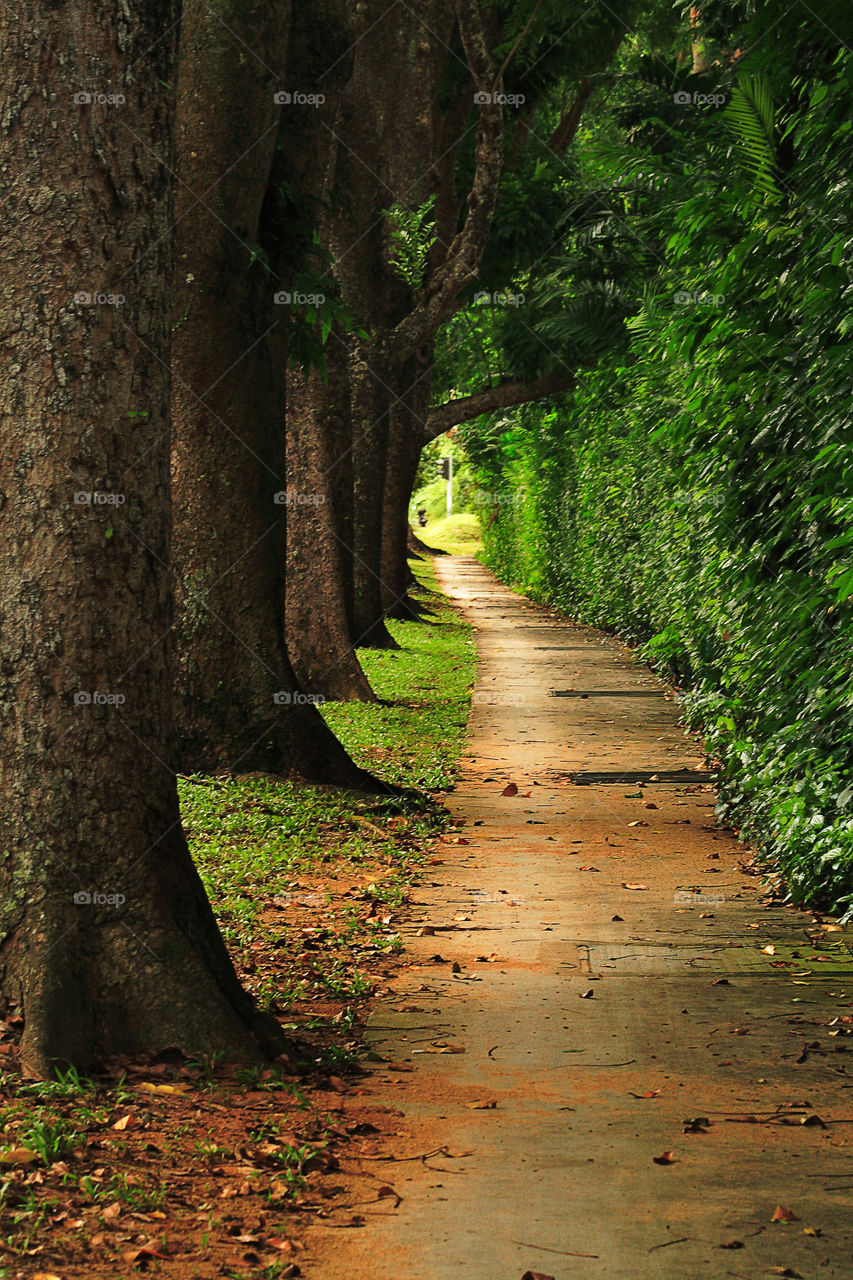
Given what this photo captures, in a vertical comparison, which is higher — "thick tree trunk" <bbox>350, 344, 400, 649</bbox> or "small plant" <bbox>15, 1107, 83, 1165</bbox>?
"thick tree trunk" <bbox>350, 344, 400, 649</bbox>

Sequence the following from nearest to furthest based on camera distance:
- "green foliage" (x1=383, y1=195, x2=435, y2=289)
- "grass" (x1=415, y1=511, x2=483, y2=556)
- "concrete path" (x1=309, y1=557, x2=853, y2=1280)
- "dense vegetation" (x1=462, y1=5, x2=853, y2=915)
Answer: "concrete path" (x1=309, y1=557, x2=853, y2=1280)
"dense vegetation" (x1=462, y1=5, x2=853, y2=915)
"green foliage" (x1=383, y1=195, x2=435, y2=289)
"grass" (x1=415, y1=511, x2=483, y2=556)

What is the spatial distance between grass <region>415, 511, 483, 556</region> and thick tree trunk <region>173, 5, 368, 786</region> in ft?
171

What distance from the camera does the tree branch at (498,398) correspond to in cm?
2370

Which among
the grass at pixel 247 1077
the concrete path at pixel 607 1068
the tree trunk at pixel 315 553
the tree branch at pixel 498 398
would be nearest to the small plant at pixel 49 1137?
the grass at pixel 247 1077

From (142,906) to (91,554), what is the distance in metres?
1.13

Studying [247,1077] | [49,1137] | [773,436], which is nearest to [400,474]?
[773,436]

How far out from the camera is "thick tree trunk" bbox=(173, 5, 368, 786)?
861 centimetres

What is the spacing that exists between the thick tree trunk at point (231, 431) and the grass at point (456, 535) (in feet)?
171

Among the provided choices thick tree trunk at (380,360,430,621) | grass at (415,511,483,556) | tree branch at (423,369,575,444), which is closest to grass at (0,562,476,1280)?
thick tree trunk at (380,360,430,621)

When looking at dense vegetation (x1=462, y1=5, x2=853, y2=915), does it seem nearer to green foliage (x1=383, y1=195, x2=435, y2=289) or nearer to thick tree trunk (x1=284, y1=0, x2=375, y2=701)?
thick tree trunk (x1=284, y1=0, x2=375, y2=701)

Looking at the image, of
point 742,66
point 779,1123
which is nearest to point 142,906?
point 779,1123

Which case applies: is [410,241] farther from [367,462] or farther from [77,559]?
[77,559]

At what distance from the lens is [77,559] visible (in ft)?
14.0

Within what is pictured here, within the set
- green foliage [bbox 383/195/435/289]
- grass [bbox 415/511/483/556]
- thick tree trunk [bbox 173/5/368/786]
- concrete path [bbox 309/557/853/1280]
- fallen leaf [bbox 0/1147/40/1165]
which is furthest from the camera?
grass [bbox 415/511/483/556]
